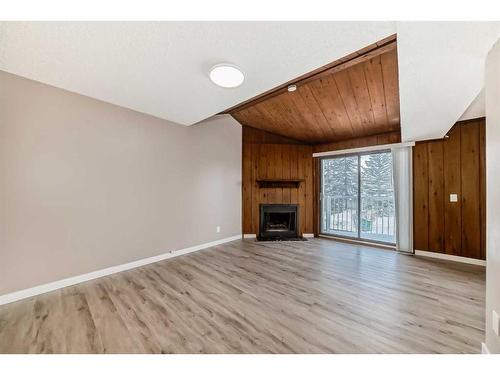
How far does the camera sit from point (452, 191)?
11.4 feet

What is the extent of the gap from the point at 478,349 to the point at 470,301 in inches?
36.9

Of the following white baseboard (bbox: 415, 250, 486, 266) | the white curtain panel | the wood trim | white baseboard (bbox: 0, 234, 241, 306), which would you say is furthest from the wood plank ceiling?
white baseboard (bbox: 0, 234, 241, 306)

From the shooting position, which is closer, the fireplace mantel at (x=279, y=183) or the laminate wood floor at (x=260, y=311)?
the laminate wood floor at (x=260, y=311)

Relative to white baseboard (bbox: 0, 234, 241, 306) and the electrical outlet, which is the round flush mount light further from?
white baseboard (bbox: 0, 234, 241, 306)

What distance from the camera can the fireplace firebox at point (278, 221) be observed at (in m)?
4.95

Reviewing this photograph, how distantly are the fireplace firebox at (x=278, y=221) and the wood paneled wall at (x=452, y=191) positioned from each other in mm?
2281

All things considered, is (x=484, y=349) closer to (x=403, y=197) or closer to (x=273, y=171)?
(x=403, y=197)

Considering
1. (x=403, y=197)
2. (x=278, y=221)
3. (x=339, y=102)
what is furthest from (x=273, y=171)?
(x=403, y=197)

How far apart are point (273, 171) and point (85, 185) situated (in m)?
3.60

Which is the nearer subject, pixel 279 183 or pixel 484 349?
pixel 484 349

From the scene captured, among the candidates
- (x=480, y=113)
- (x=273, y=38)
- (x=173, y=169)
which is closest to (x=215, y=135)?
(x=173, y=169)

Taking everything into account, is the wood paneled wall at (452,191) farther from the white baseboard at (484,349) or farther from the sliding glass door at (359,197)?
the white baseboard at (484,349)

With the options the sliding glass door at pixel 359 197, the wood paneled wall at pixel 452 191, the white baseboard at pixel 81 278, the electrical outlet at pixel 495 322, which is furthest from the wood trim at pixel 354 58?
the white baseboard at pixel 81 278

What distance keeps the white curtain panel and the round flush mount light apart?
11.1ft
